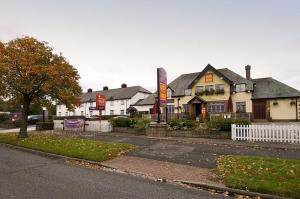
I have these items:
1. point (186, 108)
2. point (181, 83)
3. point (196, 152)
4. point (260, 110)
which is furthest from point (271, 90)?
point (196, 152)

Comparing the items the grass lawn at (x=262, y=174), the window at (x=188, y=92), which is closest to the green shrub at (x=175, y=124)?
the grass lawn at (x=262, y=174)

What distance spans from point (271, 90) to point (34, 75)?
28996mm

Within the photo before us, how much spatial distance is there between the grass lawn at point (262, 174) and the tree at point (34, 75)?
580 inches

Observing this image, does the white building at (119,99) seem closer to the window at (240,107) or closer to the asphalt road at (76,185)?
the window at (240,107)

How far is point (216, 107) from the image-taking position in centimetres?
4219

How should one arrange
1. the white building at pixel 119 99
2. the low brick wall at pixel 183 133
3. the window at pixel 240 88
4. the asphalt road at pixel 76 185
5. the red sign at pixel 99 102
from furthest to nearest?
the white building at pixel 119 99 → the window at pixel 240 88 → the red sign at pixel 99 102 → the low brick wall at pixel 183 133 → the asphalt road at pixel 76 185

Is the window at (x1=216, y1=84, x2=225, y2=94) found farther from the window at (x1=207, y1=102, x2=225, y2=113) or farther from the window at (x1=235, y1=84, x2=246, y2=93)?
the window at (x1=235, y1=84, x2=246, y2=93)

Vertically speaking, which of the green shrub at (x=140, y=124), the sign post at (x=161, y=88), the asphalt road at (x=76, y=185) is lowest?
the asphalt road at (x=76, y=185)

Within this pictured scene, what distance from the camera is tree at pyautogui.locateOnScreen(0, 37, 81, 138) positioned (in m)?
22.0

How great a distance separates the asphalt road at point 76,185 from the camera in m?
8.37

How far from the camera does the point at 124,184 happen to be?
9.72 metres

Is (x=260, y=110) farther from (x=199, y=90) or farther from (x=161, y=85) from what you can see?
(x=161, y=85)

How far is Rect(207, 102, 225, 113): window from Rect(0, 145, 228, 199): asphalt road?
31734mm

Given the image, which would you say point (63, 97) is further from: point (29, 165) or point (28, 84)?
point (29, 165)
